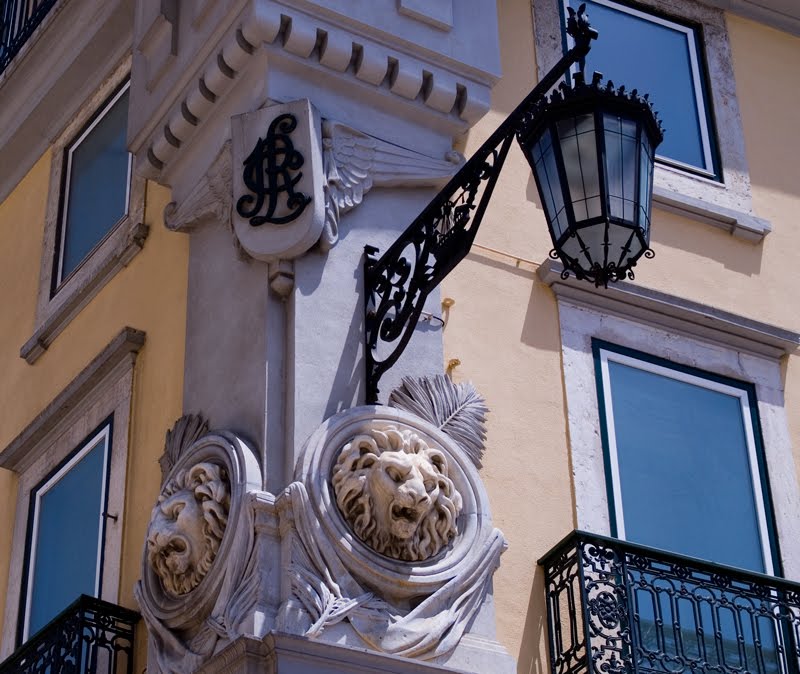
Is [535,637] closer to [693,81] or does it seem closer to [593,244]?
[593,244]

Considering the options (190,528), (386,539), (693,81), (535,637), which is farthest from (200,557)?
(693,81)

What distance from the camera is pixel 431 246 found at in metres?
8.70

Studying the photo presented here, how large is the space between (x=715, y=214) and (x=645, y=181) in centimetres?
297

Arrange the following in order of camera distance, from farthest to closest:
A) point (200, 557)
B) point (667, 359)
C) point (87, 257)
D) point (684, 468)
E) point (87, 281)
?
point (87, 257), point (87, 281), point (667, 359), point (684, 468), point (200, 557)

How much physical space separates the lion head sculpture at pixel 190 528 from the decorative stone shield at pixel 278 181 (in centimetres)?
111

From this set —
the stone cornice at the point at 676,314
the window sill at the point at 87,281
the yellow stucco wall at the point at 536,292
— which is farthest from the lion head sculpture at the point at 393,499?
the window sill at the point at 87,281

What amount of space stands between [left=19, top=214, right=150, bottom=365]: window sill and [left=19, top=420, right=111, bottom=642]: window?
0.95 meters

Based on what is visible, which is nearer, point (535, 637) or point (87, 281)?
point (535, 637)

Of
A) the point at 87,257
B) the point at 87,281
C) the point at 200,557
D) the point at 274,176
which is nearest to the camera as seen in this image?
the point at 200,557

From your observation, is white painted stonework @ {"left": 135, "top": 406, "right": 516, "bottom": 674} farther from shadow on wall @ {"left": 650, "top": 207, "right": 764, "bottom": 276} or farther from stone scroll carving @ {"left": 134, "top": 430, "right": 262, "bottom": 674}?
shadow on wall @ {"left": 650, "top": 207, "right": 764, "bottom": 276}

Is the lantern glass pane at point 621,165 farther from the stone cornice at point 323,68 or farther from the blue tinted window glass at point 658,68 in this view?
the blue tinted window glass at point 658,68

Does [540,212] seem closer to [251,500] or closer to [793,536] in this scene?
[793,536]

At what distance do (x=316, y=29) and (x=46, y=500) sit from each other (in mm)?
3068

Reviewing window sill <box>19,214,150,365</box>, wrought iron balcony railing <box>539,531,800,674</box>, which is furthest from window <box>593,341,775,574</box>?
window sill <box>19,214,150,365</box>
